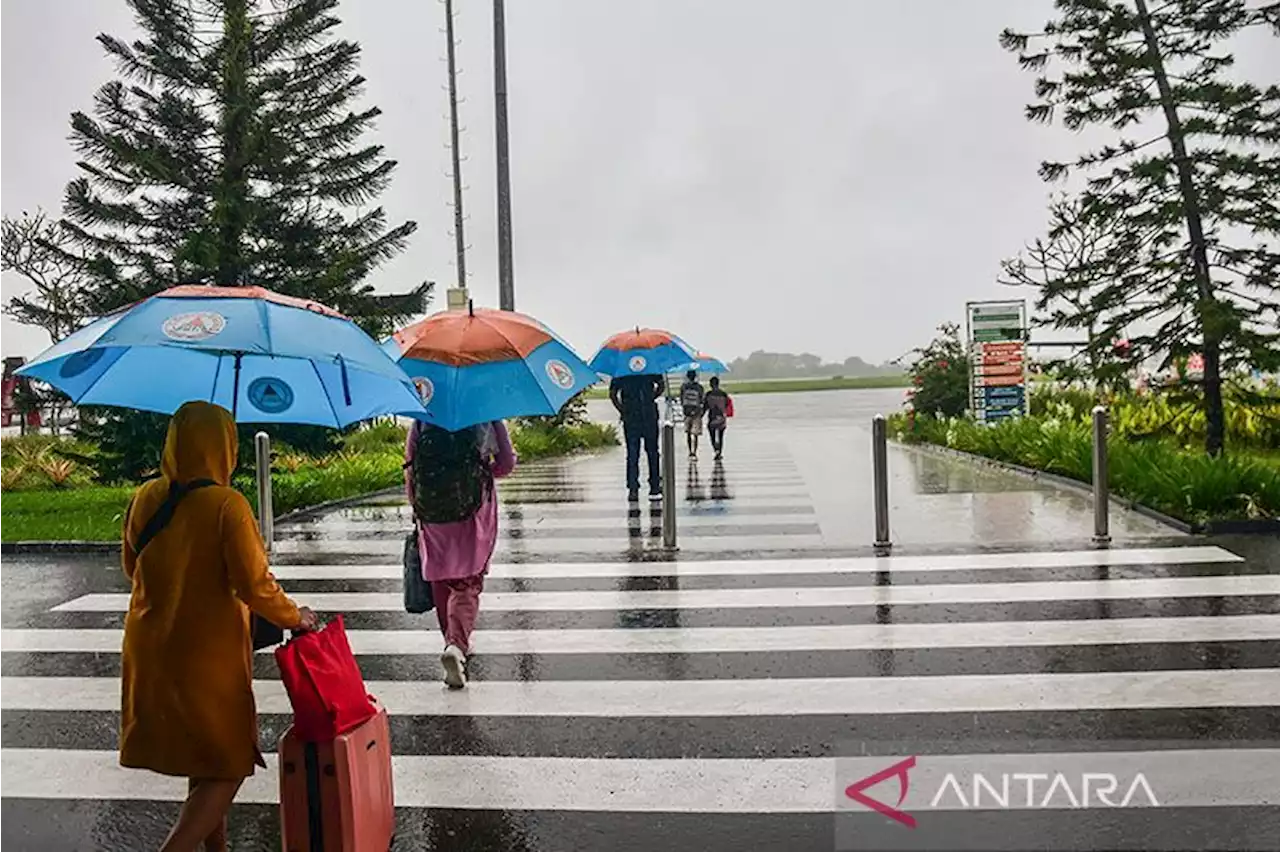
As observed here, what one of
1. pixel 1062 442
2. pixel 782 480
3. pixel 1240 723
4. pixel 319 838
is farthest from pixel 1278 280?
pixel 319 838

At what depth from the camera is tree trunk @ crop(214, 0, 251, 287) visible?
1606 centimetres

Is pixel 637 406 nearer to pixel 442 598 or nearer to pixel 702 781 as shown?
pixel 442 598

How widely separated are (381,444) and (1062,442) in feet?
49.6

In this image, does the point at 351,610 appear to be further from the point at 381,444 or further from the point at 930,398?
the point at 930,398

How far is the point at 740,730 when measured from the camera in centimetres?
537

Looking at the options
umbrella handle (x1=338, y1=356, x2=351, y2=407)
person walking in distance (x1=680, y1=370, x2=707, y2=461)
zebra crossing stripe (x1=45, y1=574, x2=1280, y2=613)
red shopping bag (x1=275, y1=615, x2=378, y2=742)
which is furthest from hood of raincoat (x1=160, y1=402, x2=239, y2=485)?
person walking in distance (x1=680, y1=370, x2=707, y2=461)

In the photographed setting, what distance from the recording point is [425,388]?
A: 5.56 meters

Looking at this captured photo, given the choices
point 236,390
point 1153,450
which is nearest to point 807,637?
point 236,390

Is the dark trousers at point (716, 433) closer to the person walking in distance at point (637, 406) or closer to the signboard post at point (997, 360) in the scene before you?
the signboard post at point (997, 360)

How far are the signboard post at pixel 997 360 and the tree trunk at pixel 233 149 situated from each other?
1389 centimetres

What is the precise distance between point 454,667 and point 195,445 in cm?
280

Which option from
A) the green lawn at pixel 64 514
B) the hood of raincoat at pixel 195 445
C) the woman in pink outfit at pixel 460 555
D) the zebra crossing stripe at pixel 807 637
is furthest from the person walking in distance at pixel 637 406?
the hood of raincoat at pixel 195 445

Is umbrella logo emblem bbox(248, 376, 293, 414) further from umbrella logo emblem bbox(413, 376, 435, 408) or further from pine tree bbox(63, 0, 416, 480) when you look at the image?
pine tree bbox(63, 0, 416, 480)

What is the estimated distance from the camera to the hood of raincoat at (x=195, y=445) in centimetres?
366
